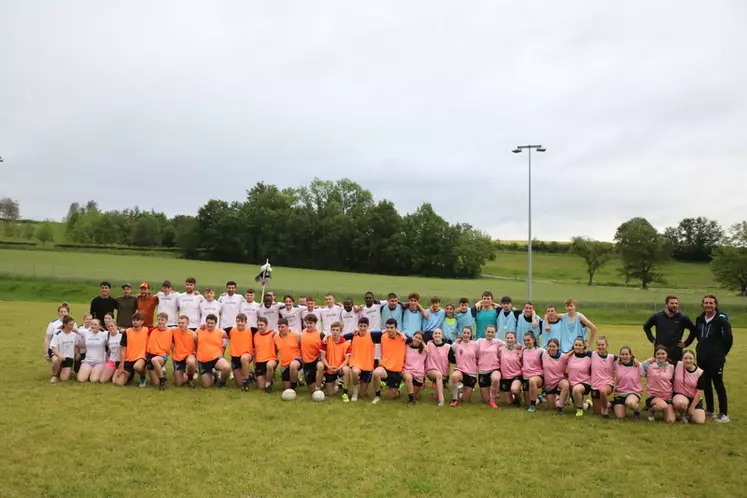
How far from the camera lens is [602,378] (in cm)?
887

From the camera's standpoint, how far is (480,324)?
35.6 feet

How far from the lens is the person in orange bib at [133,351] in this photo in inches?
406

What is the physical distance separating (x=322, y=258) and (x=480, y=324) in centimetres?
6779

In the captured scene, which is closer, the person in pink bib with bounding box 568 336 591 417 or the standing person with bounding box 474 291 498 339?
the person in pink bib with bounding box 568 336 591 417

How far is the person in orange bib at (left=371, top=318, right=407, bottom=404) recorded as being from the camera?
9.75 m

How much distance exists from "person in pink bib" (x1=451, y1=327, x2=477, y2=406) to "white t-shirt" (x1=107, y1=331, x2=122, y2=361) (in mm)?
6781

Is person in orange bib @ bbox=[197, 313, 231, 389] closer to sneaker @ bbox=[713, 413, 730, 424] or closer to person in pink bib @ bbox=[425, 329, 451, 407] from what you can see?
person in pink bib @ bbox=[425, 329, 451, 407]

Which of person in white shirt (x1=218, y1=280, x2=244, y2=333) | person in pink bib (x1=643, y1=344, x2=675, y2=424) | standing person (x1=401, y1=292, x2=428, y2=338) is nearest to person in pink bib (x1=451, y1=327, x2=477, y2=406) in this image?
standing person (x1=401, y1=292, x2=428, y2=338)

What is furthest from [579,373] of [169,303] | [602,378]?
[169,303]

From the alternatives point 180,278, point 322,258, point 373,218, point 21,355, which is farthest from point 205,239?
point 21,355

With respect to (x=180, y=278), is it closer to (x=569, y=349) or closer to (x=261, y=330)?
(x=261, y=330)

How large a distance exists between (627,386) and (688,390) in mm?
916

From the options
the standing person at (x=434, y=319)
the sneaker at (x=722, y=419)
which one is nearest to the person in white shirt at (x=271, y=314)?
the standing person at (x=434, y=319)

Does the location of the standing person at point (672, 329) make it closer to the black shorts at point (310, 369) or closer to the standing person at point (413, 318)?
the standing person at point (413, 318)
